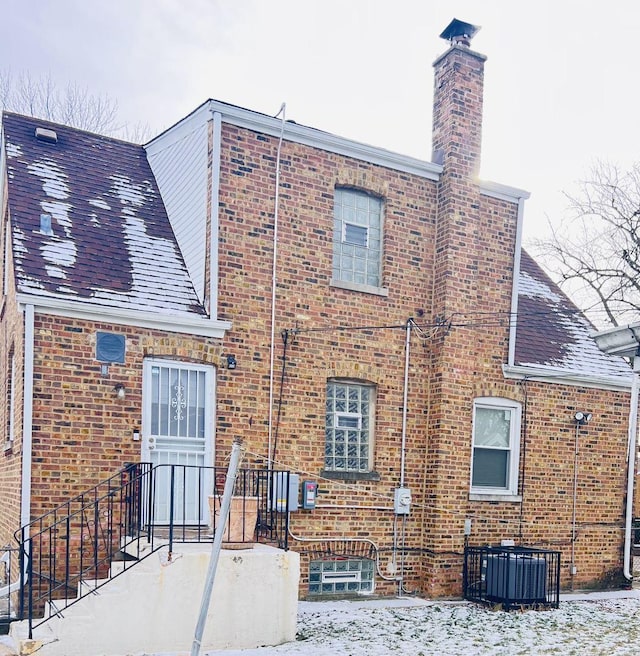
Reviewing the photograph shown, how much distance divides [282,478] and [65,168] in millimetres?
5428

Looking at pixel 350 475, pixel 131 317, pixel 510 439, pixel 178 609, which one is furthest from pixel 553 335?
pixel 178 609

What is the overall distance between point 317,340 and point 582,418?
5.04 meters

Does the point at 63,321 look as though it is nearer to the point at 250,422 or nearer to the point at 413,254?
the point at 250,422

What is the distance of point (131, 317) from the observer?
30.4 feet

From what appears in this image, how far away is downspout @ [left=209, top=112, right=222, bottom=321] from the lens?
10023 millimetres

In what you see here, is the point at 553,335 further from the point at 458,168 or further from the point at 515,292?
the point at 458,168

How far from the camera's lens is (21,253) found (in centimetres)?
919

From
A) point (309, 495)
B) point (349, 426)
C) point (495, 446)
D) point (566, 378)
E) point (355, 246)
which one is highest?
point (355, 246)

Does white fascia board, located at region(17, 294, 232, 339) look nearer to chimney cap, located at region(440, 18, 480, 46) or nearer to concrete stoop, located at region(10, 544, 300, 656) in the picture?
concrete stoop, located at region(10, 544, 300, 656)

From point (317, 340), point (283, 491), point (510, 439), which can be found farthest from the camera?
point (510, 439)

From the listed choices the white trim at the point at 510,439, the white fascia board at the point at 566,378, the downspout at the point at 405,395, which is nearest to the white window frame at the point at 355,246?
the downspout at the point at 405,395

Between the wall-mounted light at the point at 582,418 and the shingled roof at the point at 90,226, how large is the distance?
6.70 m

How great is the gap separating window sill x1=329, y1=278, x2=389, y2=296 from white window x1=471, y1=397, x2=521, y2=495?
2.33 m

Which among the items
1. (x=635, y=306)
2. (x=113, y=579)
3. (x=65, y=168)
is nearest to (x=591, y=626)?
(x=113, y=579)
